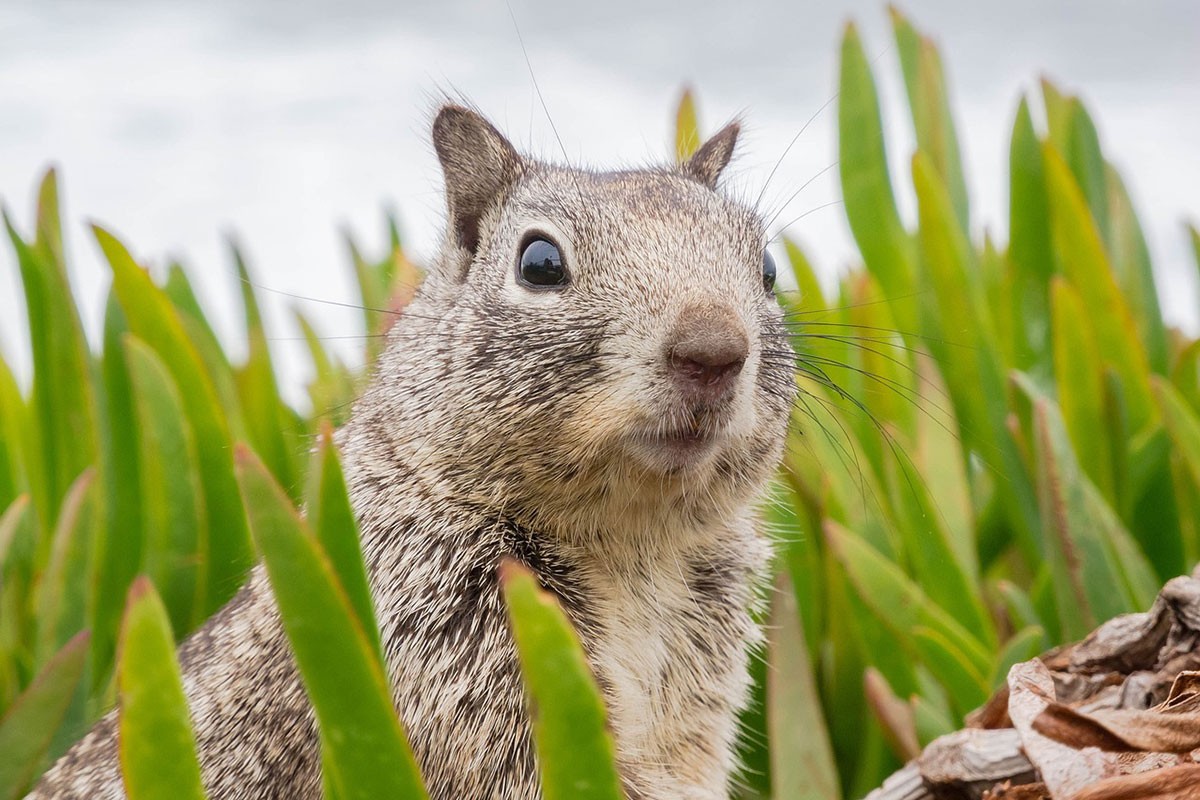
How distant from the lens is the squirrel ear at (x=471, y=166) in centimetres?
296

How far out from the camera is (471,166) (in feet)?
9.79

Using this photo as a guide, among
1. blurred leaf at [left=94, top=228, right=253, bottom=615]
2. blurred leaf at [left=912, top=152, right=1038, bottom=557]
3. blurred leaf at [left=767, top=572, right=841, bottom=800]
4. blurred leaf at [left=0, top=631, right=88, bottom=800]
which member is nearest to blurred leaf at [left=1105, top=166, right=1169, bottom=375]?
blurred leaf at [left=912, top=152, right=1038, bottom=557]

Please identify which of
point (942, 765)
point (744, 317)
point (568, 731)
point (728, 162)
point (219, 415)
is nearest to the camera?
point (568, 731)

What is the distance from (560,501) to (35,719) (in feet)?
4.00

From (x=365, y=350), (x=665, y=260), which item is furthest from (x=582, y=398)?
(x=365, y=350)

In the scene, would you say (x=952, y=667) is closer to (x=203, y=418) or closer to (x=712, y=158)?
(x=712, y=158)

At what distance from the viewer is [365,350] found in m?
3.83

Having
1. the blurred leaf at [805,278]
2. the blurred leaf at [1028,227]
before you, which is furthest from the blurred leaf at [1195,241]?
the blurred leaf at [805,278]

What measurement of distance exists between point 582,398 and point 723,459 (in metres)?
0.39

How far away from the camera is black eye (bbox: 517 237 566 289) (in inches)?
101

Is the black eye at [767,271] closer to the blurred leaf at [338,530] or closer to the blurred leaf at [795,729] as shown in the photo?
the blurred leaf at [795,729]

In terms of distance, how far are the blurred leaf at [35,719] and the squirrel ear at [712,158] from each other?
6.39 feet

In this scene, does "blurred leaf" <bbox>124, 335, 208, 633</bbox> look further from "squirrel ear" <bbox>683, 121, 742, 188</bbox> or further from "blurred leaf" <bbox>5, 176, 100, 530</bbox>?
"squirrel ear" <bbox>683, 121, 742, 188</bbox>

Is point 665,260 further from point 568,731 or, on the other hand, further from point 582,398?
point 568,731
